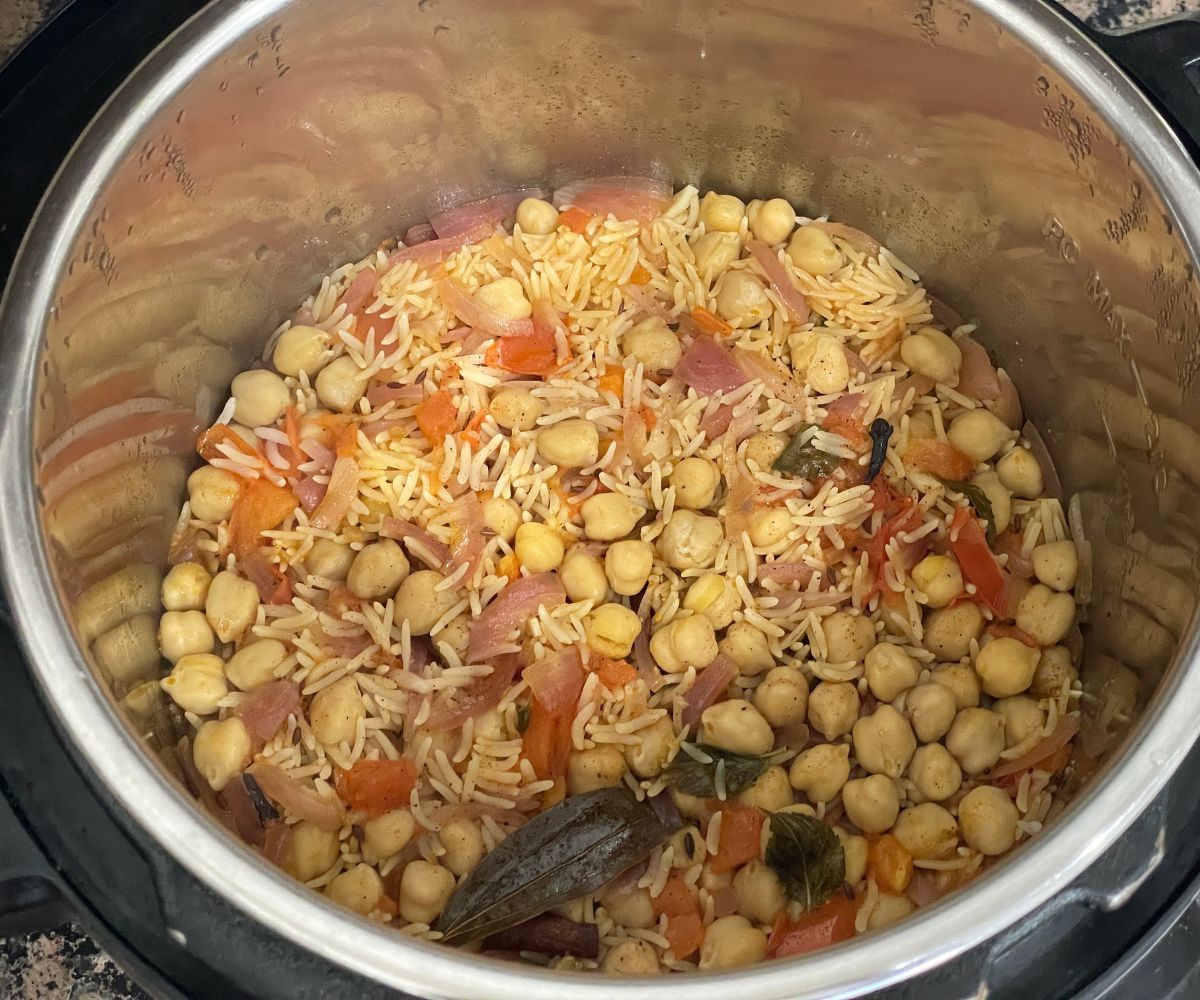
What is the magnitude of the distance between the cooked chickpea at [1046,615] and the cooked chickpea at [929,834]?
11.0 inches

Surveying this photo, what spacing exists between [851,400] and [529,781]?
2.33 ft

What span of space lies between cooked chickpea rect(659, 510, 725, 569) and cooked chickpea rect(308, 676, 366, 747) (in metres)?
0.46

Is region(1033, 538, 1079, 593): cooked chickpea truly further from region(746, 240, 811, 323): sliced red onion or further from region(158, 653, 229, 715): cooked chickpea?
region(158, 653, 229, 715): cooked chickpea

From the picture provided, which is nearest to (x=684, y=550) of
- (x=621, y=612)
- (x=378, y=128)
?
(x=621, y=612)

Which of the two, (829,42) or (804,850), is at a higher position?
(829,42)

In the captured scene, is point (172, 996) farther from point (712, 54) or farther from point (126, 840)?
point (712, 54)

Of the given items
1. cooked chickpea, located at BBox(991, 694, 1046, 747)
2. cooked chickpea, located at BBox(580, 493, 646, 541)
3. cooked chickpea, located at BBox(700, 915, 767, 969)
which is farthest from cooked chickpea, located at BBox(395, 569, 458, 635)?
cooked chickpea, located at BBox(991, 694, 1046, 747)

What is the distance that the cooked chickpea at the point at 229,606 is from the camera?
144cm

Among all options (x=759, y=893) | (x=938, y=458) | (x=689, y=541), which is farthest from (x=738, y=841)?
(x=938, y=458)

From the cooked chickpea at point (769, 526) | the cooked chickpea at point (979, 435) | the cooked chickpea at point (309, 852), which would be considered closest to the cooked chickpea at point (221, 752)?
the cooked chickpea at point (309, 852)

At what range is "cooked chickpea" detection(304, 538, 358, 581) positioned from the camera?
151 centimetres

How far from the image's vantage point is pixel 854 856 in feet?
4.29

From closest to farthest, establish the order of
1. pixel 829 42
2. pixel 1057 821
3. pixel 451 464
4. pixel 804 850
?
pixel 1057 821 < pixel 804 850 < pixel 829 42 < pixel 451 464

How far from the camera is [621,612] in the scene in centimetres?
146
